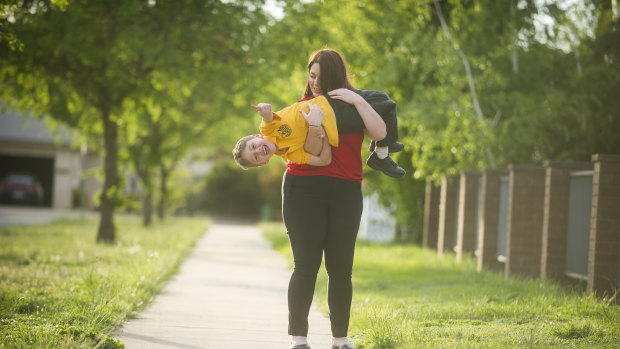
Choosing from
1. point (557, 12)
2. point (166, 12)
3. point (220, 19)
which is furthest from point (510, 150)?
point (166, 12)

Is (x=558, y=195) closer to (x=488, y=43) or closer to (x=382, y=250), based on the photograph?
(x=488, y=43)

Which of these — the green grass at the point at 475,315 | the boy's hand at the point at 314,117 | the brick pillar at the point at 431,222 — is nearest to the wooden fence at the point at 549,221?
the green grass at the point at 475,315

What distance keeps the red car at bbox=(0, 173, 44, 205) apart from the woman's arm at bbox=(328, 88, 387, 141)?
33.8 meters

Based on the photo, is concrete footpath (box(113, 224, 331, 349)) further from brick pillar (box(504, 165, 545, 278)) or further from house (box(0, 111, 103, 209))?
house (box(0, 111, 103, 209))

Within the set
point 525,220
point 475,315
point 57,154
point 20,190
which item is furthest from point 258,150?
point 57,154

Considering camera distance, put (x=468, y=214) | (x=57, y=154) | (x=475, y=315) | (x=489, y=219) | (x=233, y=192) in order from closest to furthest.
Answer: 1. (x=475, y=315)
2. (x=489, y=219)
3. (x=468, y=214)
4. (x=57, y=154)
5. (x=233, y=192)

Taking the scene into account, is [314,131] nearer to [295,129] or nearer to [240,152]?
[295,129]

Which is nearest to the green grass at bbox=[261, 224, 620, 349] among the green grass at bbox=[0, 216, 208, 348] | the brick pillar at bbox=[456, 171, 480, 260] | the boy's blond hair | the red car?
the boy's blond hair

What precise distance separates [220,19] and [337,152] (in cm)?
866

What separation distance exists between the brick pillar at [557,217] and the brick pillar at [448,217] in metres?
5.01

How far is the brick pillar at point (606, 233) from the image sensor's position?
778cm

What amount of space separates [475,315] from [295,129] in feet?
9.42

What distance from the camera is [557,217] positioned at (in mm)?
9406

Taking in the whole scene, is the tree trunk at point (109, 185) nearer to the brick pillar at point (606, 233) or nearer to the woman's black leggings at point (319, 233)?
the brick pillar at point (606, 233)
